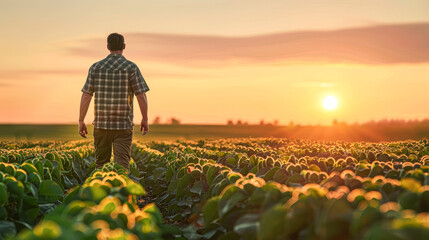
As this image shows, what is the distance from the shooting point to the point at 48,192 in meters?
5.48

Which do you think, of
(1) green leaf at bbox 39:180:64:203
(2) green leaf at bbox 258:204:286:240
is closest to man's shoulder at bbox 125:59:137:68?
(1) green leaf at bbox 39:180:64:203

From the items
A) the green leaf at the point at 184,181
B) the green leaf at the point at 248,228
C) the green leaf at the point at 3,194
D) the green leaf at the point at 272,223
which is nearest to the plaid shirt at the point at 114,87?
the green leaf at the point at 184,181

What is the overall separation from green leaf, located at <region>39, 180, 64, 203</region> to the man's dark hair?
10.4ft

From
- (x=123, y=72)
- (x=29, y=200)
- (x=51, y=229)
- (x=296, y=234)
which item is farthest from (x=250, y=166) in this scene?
(x=51, y=229)

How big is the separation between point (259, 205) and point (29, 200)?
266 centimetres

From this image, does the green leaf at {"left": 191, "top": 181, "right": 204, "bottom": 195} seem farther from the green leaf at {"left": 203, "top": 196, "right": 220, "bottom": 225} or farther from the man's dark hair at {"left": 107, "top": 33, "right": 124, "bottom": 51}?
the man's dark hair at {"left": 107, "top": 33, "right": 124, "bottom": 51}

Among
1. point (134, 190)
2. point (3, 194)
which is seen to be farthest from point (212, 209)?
point (3, 194)

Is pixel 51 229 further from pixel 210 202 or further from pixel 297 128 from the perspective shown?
pixel 297 128

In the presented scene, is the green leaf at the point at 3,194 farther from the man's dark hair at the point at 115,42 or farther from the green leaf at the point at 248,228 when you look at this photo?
the man's dark hair at the point at 115,42

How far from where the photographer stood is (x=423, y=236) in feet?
6.55

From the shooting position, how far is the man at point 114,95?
8031 mm

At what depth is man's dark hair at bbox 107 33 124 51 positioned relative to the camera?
26.7 ft

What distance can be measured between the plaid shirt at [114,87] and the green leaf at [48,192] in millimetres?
2613

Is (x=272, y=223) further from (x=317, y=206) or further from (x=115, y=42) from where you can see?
(x=115, y=42)
